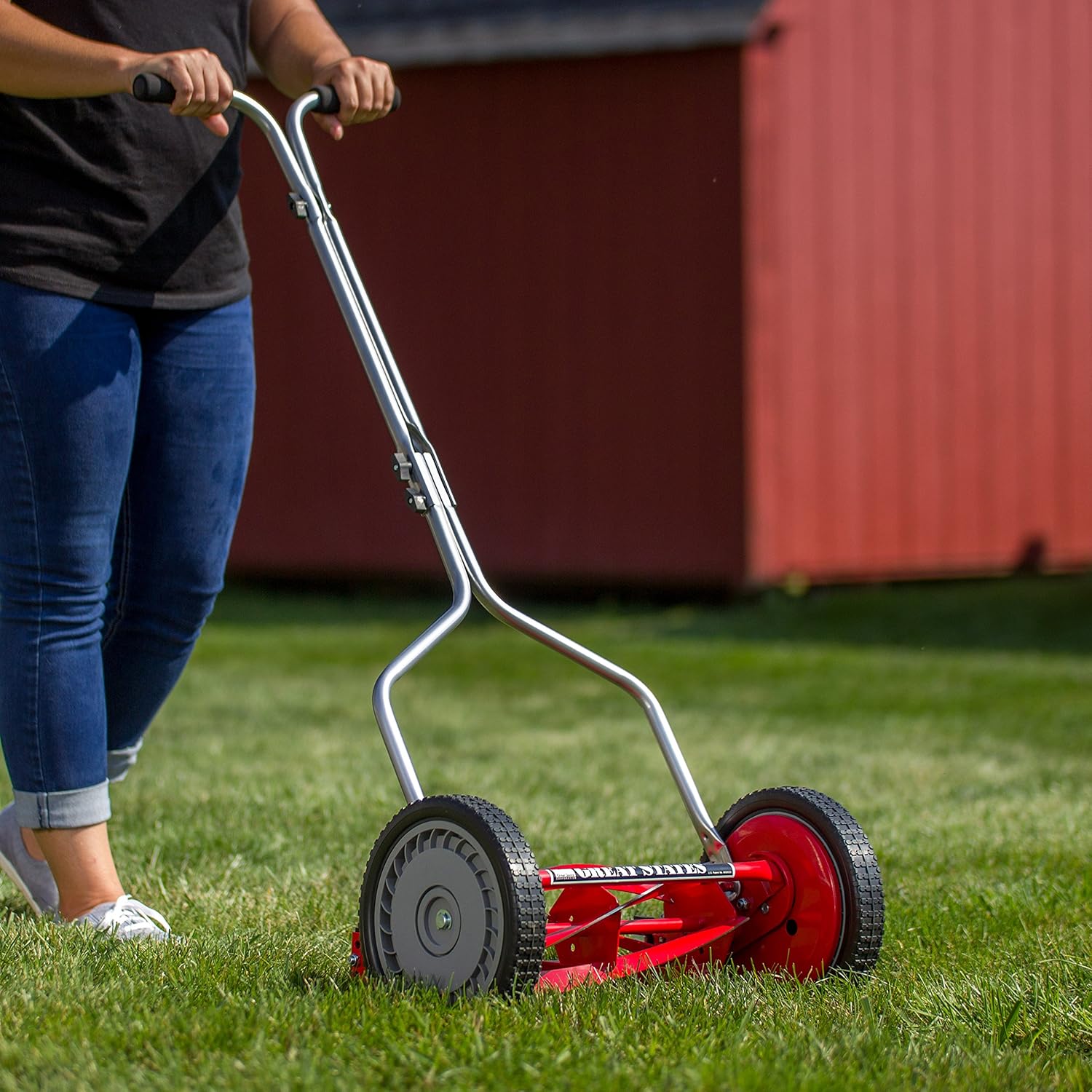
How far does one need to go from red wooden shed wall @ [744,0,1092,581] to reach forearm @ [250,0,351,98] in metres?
6.77

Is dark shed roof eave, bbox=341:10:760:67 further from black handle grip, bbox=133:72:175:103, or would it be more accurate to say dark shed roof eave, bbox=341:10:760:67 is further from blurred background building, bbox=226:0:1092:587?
black handle grip, bbox=133:72:175:103

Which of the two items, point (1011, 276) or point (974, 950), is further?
point (1011, 276)

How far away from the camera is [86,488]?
2.47 metres

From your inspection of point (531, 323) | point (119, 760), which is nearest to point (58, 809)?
point (119, 760)

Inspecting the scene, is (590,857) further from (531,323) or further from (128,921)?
(531,323)

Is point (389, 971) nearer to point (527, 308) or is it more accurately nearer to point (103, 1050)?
point (103, 1050)

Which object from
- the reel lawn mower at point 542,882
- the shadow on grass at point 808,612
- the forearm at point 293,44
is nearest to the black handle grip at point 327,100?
the reel lawn mower at point 542,882

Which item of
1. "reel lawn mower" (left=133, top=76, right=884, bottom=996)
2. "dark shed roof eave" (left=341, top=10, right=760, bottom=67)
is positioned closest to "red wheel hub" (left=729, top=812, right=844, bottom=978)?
"reel lawn mower" (left=133, top=76, right=884, bottom=996)

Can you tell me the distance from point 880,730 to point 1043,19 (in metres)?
6.38

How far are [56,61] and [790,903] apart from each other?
1471 mm

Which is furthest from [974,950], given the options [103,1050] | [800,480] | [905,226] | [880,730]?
[905,226]

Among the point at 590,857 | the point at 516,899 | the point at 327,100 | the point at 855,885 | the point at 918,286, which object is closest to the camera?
the point at 516,899

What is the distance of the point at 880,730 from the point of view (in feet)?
17.6

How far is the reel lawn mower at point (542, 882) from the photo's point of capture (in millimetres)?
2031
